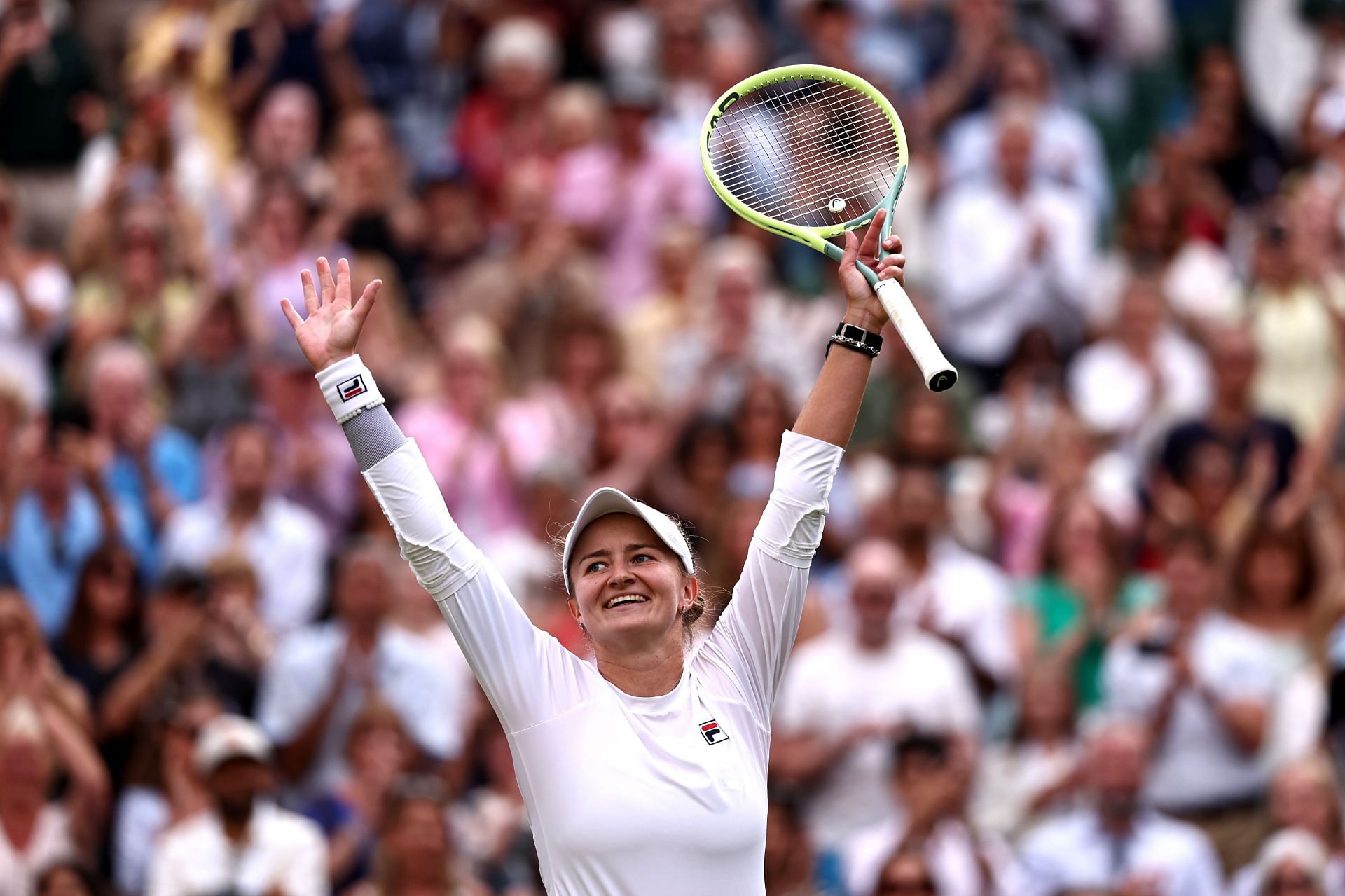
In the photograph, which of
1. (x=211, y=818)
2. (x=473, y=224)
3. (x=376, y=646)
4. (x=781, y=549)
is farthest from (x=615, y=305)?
(x=781, y=549)

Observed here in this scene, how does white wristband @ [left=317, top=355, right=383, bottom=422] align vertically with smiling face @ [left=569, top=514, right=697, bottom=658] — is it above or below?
above

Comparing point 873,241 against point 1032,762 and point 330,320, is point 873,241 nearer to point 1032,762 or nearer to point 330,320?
point 330,320

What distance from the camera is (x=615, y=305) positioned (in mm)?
11648

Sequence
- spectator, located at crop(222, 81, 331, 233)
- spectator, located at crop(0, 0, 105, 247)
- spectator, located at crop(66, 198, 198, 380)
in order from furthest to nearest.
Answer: spectator, located at crop(0, 0, 105, 247) < spectator, located at crop(222, 81, 331, 233) < spectator, located at crop(66, 198, 198, 380)

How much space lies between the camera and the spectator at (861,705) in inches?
349

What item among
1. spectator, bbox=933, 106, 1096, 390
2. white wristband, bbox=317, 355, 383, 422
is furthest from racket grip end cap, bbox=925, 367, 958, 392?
spectator, bbox=933, 106, 1096, 390

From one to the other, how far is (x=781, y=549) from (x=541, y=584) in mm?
5058

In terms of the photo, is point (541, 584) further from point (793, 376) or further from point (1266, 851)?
point (1266, 851)

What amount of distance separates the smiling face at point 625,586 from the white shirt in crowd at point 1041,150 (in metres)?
7.46

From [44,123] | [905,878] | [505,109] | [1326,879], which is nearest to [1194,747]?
[1326,879]

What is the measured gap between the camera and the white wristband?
14.8 feet

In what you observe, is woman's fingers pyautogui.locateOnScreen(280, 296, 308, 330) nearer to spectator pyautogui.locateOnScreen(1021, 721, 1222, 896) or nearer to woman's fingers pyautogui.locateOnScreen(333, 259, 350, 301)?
woman's fingers pyautogui.locateOnScreen(333, 259, 350, 301)

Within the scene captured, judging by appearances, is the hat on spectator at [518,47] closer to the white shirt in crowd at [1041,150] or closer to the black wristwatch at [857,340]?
the white shirt in crowd at [1041,150]

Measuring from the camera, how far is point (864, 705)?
9.04 metres
